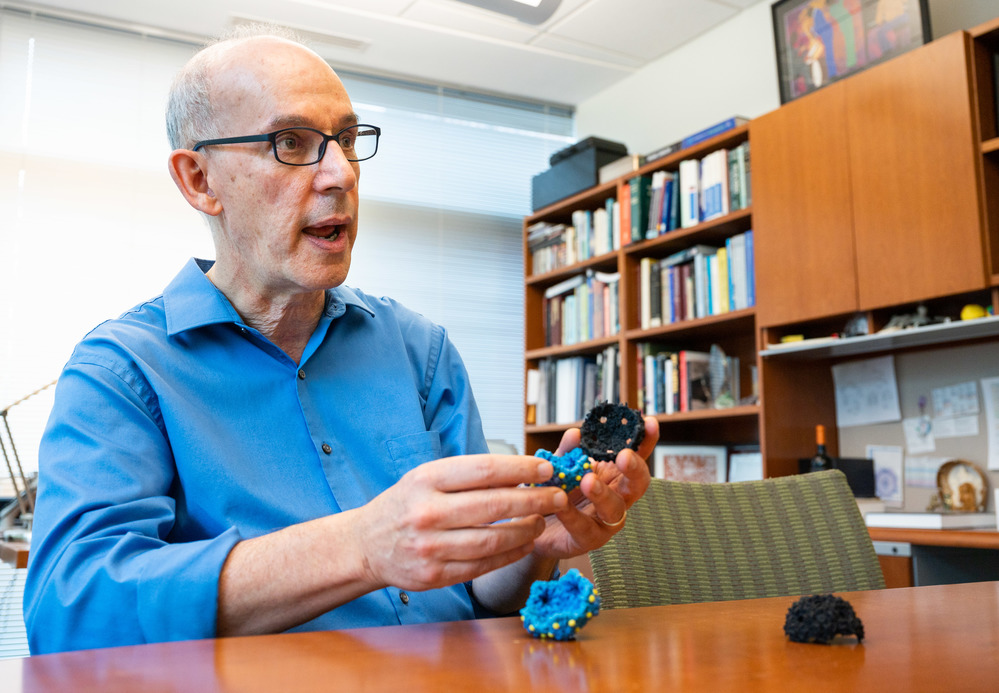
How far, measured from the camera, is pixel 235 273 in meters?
1.19

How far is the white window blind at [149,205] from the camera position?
3748 mm

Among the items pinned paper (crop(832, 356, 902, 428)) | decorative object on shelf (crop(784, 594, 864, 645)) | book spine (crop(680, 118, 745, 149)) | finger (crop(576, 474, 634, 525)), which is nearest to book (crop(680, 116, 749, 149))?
book spine (crop(680, 118, 745, 149))

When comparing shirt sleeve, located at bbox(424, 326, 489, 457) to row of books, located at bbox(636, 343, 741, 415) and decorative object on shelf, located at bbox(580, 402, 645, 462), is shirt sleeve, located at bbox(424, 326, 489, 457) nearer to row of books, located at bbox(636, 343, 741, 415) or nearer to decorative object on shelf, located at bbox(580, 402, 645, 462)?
decorative object on shelf, located at bbox(580, 402, 645, 462)

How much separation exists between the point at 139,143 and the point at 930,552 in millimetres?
3660

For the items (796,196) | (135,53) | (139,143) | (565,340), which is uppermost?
(135,53)

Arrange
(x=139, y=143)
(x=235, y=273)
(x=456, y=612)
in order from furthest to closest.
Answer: (x=139, y=143)
(x=235, y=273)
(x=456, y=612)

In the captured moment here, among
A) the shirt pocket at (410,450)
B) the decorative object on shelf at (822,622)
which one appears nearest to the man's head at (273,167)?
the shirt pocket at (410,450)

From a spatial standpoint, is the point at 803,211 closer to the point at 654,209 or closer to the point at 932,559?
the point at 654,209

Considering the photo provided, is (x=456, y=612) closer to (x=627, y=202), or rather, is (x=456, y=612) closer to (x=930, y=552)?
A: (x=930, y=552)

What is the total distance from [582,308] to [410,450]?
9.66 ft

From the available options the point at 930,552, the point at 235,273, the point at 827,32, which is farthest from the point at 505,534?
the point at 827,32

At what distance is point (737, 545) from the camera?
1184 millimetres

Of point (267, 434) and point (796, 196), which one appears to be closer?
point (267, 434)

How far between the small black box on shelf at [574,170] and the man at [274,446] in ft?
9.13
